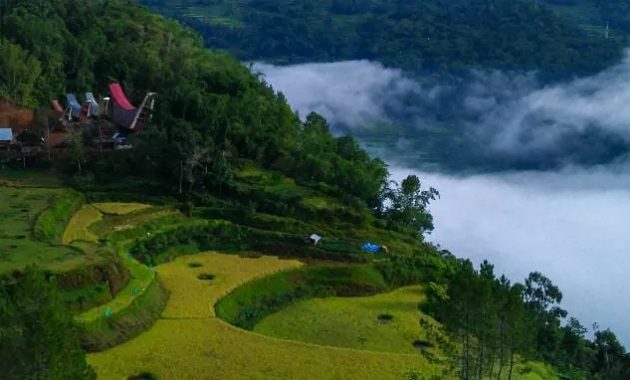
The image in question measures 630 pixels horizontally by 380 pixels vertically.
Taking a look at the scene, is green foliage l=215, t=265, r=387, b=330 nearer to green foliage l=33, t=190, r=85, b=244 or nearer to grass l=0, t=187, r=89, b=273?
grass l=0, t=187, r=89, b=273

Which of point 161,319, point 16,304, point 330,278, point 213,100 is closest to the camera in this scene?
point 16,304

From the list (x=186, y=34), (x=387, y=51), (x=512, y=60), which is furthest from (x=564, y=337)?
(x=387, y=51)

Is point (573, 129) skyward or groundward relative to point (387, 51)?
groundward

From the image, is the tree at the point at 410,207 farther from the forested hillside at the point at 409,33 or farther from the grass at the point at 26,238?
the forested hillside at the point at 409,33

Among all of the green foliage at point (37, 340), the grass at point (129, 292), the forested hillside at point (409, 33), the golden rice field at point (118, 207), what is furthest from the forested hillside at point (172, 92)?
the forested hillside at point (409, 33)

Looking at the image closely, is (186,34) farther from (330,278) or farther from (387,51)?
(387,51)

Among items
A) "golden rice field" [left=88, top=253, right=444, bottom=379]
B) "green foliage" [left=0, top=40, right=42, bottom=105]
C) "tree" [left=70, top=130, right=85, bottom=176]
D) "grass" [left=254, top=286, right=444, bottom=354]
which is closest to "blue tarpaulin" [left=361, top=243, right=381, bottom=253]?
"grass" [left=254, top=286, right=444, bottom=354]
